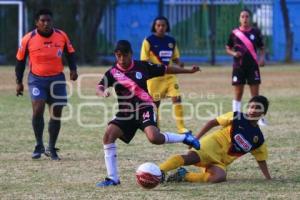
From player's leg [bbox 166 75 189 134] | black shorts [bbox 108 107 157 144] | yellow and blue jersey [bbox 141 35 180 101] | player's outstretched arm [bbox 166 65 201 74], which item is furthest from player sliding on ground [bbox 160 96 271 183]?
player's leg [bbox 166 75 189 134]

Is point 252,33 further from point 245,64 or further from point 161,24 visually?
point 161,24

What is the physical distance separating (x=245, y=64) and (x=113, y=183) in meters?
6.77

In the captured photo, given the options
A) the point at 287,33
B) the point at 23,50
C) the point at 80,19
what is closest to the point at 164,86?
the point at 23,50

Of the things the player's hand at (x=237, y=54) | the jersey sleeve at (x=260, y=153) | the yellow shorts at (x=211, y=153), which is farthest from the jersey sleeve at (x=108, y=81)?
the player's hand at (x=237, y=54)

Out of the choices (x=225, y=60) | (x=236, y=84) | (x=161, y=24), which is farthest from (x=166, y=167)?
(x=225, y=60)

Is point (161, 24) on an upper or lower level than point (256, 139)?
upper

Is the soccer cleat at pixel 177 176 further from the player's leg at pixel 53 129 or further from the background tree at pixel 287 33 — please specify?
the background tree at pixel 287 33

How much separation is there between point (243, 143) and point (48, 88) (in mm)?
3088

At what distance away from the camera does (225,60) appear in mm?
39812

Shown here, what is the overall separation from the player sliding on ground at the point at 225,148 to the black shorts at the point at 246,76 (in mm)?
5678

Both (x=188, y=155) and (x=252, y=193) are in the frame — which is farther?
(x=188, y=155)

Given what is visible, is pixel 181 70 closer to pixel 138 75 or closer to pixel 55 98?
pixel 138 75

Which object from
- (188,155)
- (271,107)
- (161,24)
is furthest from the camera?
(271,107)

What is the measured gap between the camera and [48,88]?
12508 millimetres
